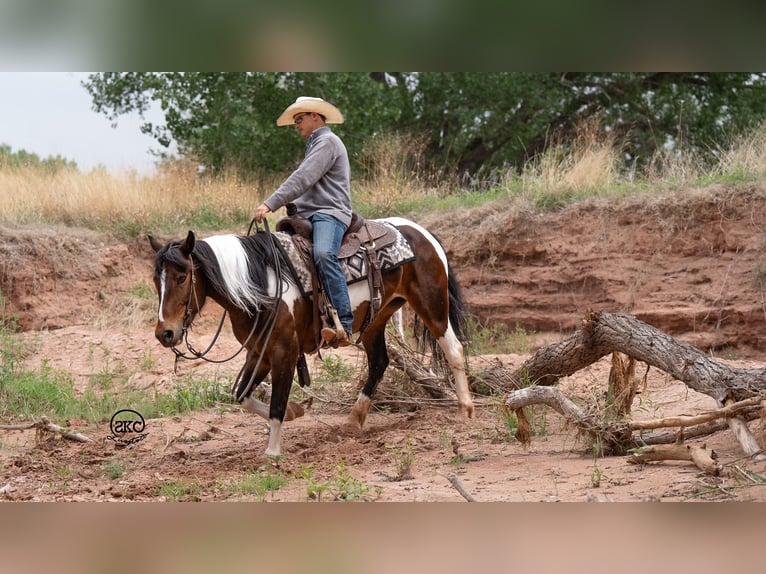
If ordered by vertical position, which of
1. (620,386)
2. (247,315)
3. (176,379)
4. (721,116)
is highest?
(721,116)

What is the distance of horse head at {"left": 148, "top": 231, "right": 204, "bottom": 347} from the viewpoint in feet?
20.1

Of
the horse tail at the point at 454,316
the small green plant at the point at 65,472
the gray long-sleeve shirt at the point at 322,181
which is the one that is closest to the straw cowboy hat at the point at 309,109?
the gray long-sleeve shirt at the point at 322,181

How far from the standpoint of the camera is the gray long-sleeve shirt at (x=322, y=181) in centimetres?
682

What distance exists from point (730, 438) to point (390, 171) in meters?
9.97

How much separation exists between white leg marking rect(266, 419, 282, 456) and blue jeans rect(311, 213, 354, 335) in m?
0.95

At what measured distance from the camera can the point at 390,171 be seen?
1554 centimetres

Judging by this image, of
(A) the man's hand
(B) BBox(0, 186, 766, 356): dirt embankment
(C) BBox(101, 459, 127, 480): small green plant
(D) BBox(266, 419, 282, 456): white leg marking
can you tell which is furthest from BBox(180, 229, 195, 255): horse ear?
(B) BBox(0, 186, 766, 356): dirt embankment

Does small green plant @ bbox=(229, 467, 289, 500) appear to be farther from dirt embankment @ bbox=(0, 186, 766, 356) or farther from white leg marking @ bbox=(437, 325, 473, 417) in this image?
dirt embankment @ bbox=(0, 186, 766, 356)

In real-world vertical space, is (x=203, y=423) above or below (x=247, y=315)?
below

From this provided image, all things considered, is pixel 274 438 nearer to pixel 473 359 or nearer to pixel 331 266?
pixel 331 266

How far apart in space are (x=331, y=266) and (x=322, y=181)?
763 millimetres

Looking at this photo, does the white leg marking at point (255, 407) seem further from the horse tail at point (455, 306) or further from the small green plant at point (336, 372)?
the small green plant at point (336, 372)

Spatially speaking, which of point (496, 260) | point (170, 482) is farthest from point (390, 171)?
point (170, 482)

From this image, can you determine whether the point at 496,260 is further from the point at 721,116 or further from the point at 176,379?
the point at 721,116
